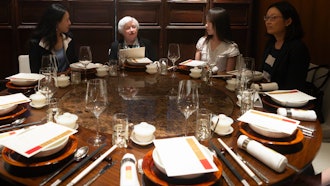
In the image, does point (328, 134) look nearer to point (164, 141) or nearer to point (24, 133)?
point (164, 141)

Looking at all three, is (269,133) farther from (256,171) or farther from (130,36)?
(130,36)

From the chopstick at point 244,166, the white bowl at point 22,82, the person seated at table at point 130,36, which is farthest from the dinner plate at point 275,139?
the person seated at table at point 130,36

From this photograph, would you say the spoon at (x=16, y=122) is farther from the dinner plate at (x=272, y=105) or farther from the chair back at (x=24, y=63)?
the chair back at (x=24, y=63)

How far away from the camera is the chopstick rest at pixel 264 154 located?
4.03 ft

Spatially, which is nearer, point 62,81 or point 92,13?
point 62,81

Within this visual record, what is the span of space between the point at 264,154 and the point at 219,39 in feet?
7.66

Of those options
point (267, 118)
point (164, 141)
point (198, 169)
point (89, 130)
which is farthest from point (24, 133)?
point (267, 118)

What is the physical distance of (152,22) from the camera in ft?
14.7

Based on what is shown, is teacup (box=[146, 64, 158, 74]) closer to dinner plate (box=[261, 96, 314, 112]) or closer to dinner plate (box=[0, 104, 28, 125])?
dinner plate (box=[261, 96, 314, 112])

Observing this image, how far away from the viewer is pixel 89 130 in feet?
5.22

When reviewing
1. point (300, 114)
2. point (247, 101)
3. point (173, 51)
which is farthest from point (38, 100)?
point (300, 114)

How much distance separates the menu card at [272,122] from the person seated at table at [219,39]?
6.03 ft

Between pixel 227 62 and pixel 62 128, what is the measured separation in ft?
7.82

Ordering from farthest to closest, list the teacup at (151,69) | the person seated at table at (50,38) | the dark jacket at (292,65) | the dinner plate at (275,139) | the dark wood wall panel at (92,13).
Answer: the dark wood wall panel at (92,13) < the person seated at table at (50,38) < the teacup at (151,69) < the dark jacket at (292,65) < the dinner plate at (275,139)
